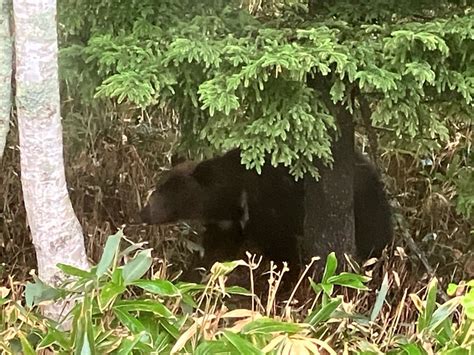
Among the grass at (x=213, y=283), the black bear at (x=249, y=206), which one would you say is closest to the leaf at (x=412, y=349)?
the grass at (x=213, y=283)

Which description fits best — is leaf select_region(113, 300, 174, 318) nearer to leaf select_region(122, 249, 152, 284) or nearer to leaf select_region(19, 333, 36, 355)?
leaf select_region(122, 249, 152, 284)

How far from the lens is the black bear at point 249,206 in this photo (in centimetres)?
211

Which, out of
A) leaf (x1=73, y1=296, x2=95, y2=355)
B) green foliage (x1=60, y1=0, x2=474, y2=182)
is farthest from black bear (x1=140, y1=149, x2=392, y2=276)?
leaf (x1=73, y1=296, x2=95, y2=355)

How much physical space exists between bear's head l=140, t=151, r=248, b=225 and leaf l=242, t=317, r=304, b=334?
1.03 meters

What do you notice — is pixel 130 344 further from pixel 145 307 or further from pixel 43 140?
pixel 43 140

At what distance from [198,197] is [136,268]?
103cm

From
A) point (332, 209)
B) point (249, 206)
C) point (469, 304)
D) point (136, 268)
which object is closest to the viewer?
point (469, 304)

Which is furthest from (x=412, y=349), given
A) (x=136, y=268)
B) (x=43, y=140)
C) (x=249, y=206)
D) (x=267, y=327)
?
(x=249, y=206)

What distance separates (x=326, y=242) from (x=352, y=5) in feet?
2.06

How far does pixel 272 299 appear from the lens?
1408mm

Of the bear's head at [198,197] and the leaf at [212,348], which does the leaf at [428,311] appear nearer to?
the leaf at [212,348]

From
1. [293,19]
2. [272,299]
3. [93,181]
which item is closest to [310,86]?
[293,19]

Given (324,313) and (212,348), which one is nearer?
(212,348)

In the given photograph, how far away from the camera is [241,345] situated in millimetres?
1151
